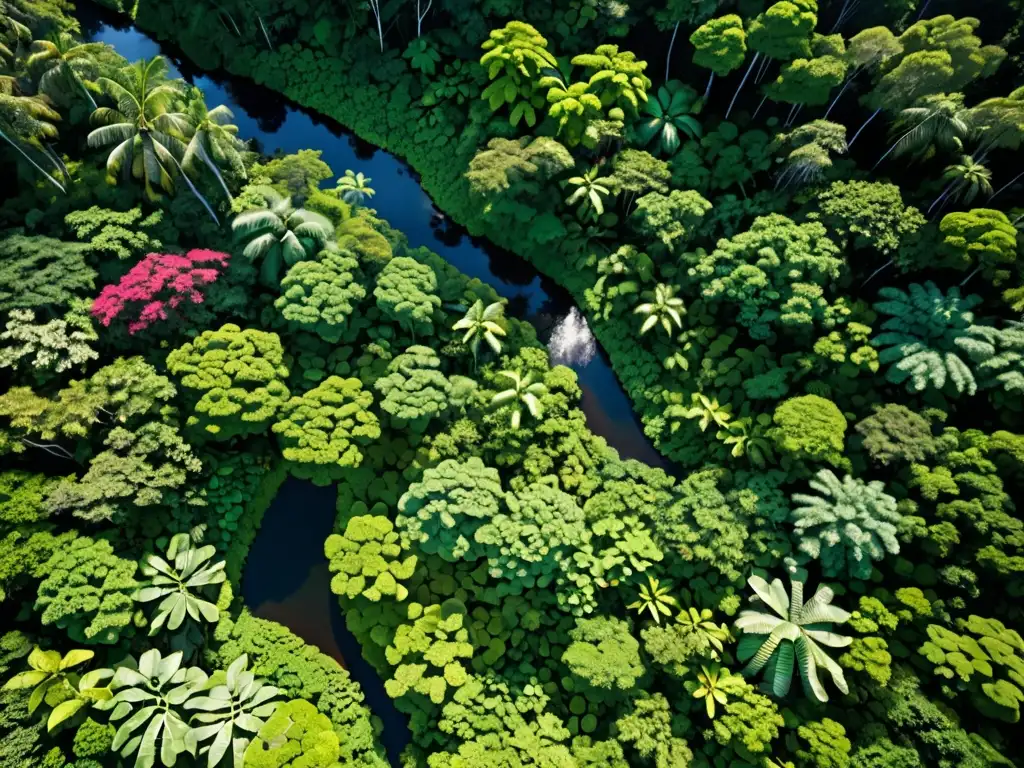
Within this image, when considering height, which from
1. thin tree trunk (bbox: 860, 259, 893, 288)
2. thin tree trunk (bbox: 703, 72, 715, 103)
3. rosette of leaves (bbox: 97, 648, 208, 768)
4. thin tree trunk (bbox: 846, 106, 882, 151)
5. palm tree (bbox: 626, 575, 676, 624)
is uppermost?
thin tree trunk (bbox: 846, 106, 882, 151)

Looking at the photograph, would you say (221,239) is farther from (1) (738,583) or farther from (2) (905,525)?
(2) (905,525)

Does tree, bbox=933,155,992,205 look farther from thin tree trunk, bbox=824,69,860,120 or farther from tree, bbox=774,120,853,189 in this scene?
thin tree trunk, bbox=824,69,860,120

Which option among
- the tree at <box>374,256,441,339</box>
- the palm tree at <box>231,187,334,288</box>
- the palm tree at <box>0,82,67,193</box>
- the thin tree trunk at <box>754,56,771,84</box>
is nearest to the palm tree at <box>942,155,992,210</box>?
the thin tree trunk at <box>754,56,771,84</box>

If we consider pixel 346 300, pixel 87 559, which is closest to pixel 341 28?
pixel 346 300

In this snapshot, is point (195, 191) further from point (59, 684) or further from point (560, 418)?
point (59, 684)

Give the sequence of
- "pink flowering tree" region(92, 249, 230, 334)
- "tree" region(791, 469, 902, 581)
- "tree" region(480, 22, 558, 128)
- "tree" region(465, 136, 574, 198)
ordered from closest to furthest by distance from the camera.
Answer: "tree" region(791, 469, 902, 581) < "pink flowering tree" region(92, 249, 230, 334) < "tree" region(465, 136, 574, 198) < "tree" region(480, 22, 558, 128)

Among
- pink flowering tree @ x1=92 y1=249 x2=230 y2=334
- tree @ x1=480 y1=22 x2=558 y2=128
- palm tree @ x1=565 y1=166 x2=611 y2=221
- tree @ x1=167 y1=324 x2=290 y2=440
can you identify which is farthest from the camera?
tree @ x1=480 y1=22 x2=558 y2=128

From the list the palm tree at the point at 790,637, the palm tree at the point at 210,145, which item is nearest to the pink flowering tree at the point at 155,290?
the palm tree at the point at 210,145
